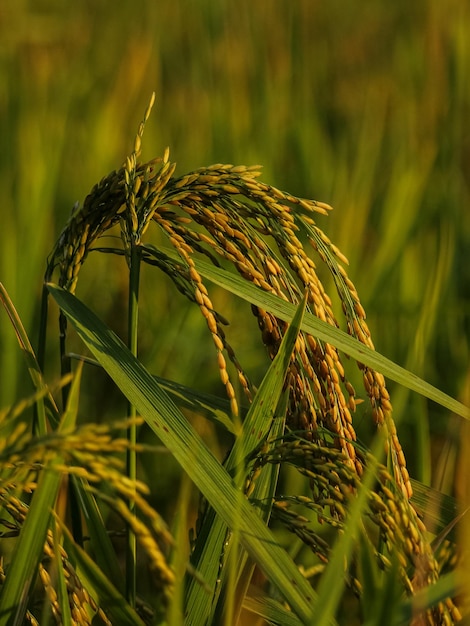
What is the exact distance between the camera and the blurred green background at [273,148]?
184 cm

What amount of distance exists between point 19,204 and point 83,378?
480mm

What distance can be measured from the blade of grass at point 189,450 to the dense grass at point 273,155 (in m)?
0.25

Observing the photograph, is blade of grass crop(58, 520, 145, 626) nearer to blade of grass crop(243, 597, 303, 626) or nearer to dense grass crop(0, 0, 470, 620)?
blade of grass crop(243, 597, 303, 626)

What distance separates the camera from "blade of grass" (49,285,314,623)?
752mm

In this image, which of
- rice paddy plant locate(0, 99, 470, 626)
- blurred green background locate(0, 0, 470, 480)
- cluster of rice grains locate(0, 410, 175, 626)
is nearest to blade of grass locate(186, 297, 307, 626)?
rice paddy plant locate(0, 99, 470, 626)

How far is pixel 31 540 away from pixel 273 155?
80.0 inches

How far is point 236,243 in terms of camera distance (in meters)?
0.88

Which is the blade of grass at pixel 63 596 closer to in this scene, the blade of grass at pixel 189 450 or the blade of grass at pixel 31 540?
the blade of grass at pixel 31 540

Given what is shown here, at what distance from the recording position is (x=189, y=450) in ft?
2.63

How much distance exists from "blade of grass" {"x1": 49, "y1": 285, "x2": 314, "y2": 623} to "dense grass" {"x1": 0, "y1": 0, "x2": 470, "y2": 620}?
9.7 inches

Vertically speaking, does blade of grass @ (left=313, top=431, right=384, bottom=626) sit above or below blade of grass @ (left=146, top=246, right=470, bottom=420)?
below

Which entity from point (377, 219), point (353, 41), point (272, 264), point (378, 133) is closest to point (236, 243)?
point (272, 264)

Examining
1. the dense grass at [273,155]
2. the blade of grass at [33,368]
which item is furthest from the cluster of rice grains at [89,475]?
the dense grass at [273,155]

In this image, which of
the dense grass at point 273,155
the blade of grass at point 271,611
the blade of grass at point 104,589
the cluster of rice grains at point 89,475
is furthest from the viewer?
the dense grass at point 273,155
